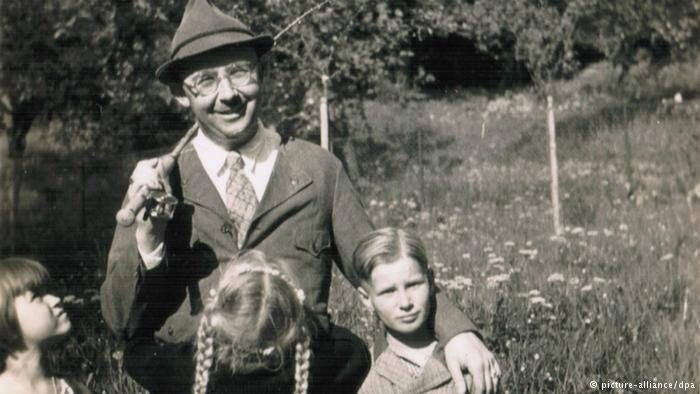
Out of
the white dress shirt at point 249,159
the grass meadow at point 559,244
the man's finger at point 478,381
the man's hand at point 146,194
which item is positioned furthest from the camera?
the grass meadow at point 559,244

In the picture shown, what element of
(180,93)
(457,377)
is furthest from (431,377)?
(180,93)

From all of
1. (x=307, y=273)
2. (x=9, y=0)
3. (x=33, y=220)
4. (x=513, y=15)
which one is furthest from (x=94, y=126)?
(x=307, y=273)

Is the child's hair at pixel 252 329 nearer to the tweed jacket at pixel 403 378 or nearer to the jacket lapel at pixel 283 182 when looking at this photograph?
the jacket lapel at pixel 283 182

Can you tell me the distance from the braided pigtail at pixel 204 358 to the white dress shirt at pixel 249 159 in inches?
16.7

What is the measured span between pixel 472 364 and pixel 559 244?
3822 mm

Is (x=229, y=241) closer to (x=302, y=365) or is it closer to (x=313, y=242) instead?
(x=313, y=242)

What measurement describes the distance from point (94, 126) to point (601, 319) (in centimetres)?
505

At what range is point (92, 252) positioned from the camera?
6.60 meters

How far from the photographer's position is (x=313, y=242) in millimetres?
2740

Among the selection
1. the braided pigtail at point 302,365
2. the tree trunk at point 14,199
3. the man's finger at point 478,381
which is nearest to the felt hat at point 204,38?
the braided pigtail at point 302,365

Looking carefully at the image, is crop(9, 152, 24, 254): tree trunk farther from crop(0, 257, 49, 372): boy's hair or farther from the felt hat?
the felt hat

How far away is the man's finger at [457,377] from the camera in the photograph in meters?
2.46

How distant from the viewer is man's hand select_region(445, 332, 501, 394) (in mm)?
2451

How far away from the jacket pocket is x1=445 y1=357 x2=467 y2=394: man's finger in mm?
500
